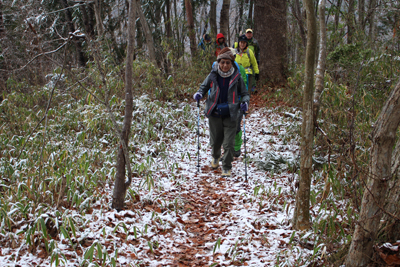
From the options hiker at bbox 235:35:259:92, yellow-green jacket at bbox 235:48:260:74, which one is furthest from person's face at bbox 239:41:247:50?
yellow-green jacket at bbox 235:48:260:74

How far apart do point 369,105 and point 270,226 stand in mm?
3144

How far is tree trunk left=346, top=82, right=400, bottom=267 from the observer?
202 centimetres

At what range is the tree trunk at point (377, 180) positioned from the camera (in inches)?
79.5

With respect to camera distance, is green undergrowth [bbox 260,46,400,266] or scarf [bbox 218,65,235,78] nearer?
green undergrowth [bbox 260,46,400,266]

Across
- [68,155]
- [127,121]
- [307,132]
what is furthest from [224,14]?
[307,132]

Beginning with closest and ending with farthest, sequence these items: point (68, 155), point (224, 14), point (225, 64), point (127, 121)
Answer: point (127, 121)
point (68, 155)
point (225, 64)
point (224, 14)

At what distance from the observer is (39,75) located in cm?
925

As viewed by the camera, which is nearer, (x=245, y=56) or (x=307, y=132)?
(x=307, y=132)

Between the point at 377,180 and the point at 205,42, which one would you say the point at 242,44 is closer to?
the point at 205,42

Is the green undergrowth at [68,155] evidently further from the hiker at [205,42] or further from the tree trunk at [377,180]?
the hiker at [205,42]

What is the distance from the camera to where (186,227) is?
12.5 ft

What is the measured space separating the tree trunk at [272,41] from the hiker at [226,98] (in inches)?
235

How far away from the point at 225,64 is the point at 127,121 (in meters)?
2.29

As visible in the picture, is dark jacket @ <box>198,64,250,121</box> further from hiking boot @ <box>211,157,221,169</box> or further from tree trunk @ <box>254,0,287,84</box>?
tree trunk @ <box>254,0,287,84</box>
